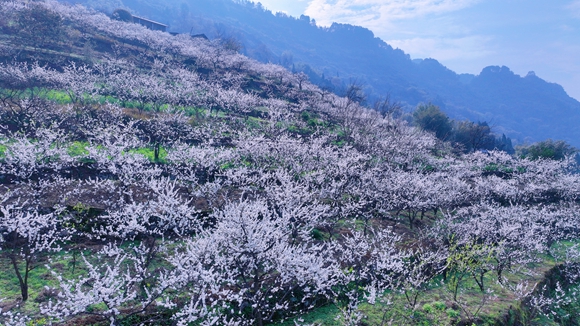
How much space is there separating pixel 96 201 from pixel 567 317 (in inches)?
1325

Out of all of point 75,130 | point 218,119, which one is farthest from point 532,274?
point 75,130

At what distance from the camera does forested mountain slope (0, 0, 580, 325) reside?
11540 millimetres

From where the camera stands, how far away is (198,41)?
97938 mm

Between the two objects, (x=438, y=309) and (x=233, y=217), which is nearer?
(x=233, y=217)

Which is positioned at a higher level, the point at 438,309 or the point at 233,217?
the point at 233,217

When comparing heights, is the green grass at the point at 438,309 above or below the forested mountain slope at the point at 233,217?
below

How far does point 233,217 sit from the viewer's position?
1074 centimetres

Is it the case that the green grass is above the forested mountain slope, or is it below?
below

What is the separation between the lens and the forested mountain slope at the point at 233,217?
11.5m

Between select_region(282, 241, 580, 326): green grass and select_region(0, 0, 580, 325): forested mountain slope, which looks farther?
select_region(282, 241, 580, 326): green grass

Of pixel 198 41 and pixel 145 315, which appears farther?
pixel 198 41

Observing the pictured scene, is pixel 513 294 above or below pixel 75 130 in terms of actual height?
below

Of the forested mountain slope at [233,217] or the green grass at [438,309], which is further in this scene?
the green grass at [438,309]

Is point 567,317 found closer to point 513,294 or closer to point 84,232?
point 513,294
